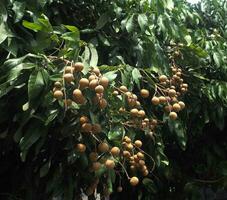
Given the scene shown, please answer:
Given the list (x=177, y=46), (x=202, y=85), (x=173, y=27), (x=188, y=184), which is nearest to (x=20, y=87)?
(x=173, y=27)

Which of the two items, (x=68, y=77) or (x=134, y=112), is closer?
(x=68, y=77)

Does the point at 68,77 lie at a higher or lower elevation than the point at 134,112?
higher

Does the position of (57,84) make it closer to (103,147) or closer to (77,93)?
(77,93)

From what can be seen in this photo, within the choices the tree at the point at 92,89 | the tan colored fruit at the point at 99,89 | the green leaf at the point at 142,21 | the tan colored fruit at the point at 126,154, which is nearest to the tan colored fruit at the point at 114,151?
the tree at the point at 92,89

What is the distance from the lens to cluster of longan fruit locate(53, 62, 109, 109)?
129 cm

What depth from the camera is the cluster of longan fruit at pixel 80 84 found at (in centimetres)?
129

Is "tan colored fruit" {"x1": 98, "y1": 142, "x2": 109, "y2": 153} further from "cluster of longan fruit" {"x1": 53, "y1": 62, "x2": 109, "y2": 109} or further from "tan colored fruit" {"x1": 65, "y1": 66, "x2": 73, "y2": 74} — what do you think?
"tan colored fruit" {"x1": 65, "y1": 66, "x2": 73, "y2": 74}

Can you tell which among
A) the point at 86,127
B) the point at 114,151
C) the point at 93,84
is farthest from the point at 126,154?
the point at 93,84

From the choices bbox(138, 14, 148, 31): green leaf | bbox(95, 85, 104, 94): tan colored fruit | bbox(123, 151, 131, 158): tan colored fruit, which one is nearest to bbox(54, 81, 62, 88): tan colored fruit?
bbox(95, 85, 104, 94): tan colored fruit

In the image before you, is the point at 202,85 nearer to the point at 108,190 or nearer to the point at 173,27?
the point at 173,27

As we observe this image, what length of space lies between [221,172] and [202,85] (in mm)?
587

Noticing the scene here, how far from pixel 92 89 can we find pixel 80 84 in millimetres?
47

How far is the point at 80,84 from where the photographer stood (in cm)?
130

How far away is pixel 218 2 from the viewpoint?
11.0ft
